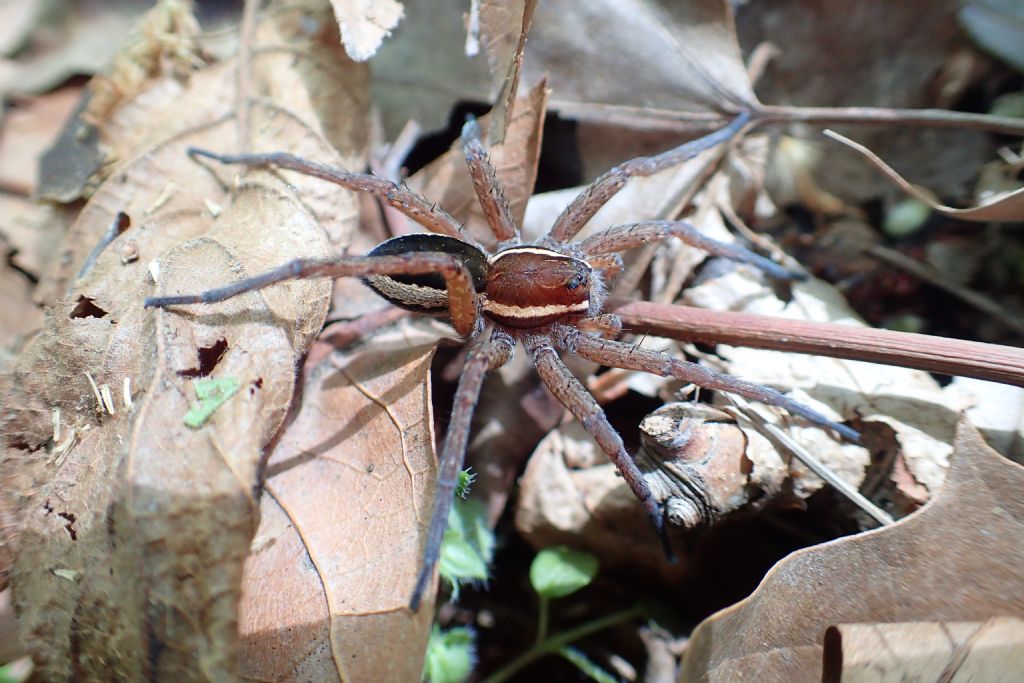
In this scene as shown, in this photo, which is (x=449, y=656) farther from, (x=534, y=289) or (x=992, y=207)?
(x=992, y=207)

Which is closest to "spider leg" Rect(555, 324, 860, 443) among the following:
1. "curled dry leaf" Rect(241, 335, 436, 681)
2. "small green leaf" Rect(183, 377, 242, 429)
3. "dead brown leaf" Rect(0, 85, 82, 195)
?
"curled dry leaf" Rect(241, 335, 436, 681)

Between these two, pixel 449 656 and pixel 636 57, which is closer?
pixel 449 656

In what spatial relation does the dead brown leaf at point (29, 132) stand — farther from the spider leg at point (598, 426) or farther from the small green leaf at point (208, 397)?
the spider leg at point (598, 426)

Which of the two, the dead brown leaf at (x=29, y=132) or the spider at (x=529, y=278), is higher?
the dead brown leaf at (x=29, y=132)

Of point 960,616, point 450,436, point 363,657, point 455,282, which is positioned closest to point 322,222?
point 455,282

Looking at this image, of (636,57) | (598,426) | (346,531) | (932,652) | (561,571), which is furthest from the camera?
(636,57)

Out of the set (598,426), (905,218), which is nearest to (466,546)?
(598,426)

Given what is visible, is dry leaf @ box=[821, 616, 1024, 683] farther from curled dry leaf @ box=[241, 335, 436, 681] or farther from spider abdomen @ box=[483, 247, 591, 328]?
spider abdomen @ box=[483, 247, 591, 328]

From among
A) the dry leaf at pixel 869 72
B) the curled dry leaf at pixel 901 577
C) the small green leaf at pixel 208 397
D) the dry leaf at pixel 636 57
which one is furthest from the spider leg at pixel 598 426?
the dry leaf at pixel 869 72
